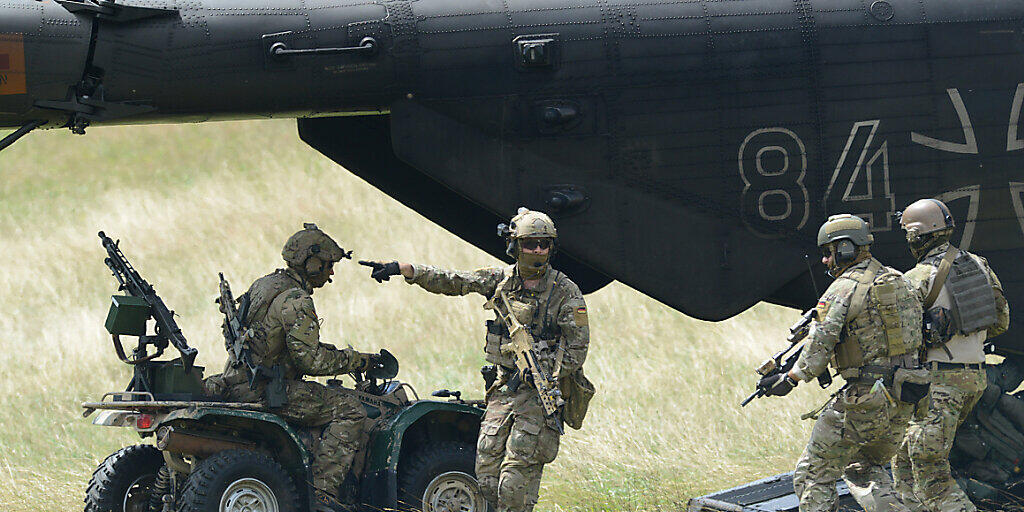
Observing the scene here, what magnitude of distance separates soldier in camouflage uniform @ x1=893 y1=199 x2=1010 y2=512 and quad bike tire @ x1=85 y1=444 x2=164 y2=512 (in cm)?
504

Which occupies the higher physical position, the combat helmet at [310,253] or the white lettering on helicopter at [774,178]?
the white lettering on helicopter at [774,178]

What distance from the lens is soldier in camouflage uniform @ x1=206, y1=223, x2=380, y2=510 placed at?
870 centimetres

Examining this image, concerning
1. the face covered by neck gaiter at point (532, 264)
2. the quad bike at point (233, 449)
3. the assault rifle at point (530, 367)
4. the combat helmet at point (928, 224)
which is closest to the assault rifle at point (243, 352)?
the quad bike at point (233, 449)

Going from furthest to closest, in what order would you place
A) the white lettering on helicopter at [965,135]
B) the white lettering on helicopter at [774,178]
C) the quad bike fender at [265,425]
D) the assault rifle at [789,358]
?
1. the white lettering on helicopter at [965,135]
2. the white lettering on helicopter at [774,178]
3. the assault rifle at [789,358]
4. the quad bike fender at [265,425]

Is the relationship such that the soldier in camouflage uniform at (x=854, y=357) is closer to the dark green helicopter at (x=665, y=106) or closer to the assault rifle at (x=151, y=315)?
the dark green helicopter at (x=665, y=106)

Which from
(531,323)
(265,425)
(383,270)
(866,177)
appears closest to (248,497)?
(265,425)

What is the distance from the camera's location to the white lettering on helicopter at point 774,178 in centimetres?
975

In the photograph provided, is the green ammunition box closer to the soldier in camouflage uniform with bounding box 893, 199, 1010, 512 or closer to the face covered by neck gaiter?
the face covered by neck gaiter

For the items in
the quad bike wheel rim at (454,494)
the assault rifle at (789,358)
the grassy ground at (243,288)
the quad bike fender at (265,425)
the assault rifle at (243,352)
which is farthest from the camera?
the grassy ground at (243,288)

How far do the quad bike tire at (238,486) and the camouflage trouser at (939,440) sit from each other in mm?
4037

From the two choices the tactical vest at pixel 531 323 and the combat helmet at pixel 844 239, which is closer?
the combat helmet at pixel 844 239

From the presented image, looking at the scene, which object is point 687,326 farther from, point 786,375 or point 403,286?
point 786,375

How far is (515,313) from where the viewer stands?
27.6 ft

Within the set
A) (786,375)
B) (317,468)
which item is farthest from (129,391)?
(786,375)
